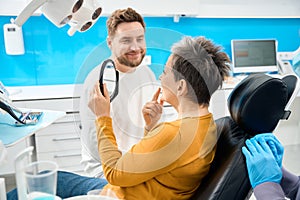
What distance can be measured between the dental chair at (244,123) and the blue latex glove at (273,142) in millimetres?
23

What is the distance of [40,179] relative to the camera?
615mm

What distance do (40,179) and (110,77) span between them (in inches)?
23.5

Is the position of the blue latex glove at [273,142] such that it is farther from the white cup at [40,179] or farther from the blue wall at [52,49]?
the blue wall at [52,49]

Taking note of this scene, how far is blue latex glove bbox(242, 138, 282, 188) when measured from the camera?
99cm

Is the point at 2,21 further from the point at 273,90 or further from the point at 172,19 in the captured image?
the point at 273,90

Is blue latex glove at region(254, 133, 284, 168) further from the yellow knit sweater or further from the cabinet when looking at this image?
the cabinet

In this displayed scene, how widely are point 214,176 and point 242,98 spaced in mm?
300

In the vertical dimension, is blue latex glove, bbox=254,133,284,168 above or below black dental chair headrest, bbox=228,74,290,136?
below

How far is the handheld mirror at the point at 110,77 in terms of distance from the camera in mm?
1103

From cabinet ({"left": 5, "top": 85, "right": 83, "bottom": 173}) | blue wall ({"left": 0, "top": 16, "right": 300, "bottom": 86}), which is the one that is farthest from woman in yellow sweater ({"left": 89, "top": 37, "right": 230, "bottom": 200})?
blue wall ({"left": 0, "top": 16, "right": 300, "bottom": 86})

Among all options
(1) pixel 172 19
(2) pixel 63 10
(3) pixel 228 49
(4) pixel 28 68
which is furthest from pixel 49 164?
(3) pixel 228 49

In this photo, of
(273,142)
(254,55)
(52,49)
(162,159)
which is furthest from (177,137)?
(254,55)

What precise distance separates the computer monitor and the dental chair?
7.57 feet

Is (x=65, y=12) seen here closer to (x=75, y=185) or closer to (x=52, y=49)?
(x=75, y=185)
